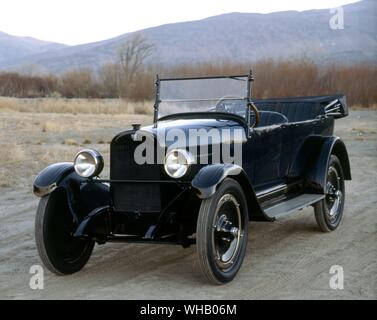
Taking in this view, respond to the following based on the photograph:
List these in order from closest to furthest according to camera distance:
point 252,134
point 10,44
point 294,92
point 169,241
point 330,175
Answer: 1. point 169,241
2. point 252,134
3. point 330,175
4. point 294,92
5. point 10,44

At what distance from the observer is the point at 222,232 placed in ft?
17.4

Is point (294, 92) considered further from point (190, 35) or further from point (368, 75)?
point (190, 35)

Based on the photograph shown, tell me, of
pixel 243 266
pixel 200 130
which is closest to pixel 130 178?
pixel 200 130

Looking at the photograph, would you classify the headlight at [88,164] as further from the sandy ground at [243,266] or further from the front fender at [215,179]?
the front fender at [215,179]

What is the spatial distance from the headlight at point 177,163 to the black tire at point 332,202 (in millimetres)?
2377

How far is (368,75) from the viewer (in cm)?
3244

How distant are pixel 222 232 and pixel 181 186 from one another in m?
0.54

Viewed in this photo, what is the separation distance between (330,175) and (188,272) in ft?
8.95

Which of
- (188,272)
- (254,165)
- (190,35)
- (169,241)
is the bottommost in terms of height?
(188,272)

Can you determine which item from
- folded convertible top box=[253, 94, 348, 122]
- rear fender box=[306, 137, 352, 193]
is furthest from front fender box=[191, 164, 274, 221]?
folded convertible top box=[253, 94, 348, 122]

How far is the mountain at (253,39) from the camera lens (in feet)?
299

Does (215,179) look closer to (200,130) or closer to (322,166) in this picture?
(200,130)

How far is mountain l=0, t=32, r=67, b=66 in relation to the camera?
14900 centimetres
